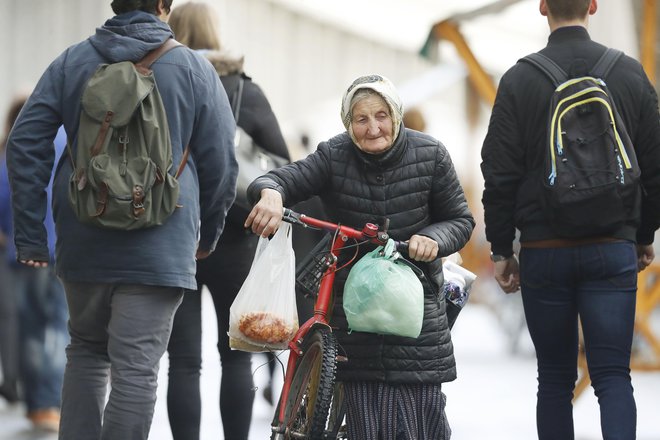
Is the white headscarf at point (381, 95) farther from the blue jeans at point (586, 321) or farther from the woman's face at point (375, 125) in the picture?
the blue jeans at point (586, 321)

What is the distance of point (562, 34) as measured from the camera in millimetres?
4992

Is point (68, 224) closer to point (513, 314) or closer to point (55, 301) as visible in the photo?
point (55, 301)

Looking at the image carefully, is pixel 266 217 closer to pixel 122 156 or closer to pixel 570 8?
pixel 122 156

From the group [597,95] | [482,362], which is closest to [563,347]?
[597,95]

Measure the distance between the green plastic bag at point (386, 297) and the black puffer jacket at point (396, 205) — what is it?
0.18m

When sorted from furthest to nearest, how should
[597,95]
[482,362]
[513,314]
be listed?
[513,314] < [482,362] < [597,95]

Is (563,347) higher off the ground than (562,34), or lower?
lower

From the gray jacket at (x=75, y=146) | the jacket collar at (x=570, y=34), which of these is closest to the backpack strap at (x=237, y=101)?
the gray jacket at (x=75, y=146)

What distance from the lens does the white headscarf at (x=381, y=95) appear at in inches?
193

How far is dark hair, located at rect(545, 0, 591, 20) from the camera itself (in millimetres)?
Result: 4973

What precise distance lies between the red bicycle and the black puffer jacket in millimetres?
95

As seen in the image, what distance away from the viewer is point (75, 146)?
459cm

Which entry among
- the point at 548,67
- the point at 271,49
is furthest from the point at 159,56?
the point at 271,49

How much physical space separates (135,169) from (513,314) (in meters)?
11.3
